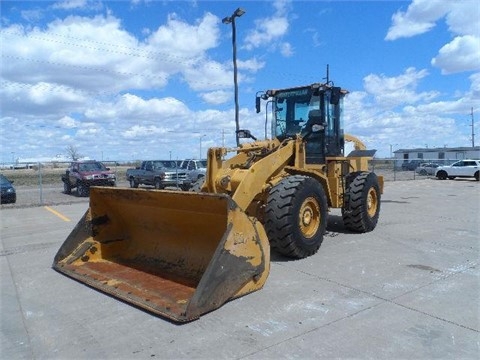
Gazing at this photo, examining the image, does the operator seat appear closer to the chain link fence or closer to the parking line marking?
the parking line marking

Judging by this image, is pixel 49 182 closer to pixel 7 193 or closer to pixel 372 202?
pixel 7 193

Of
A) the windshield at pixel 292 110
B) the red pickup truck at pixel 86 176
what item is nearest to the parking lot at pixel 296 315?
the windshield at pixel 292 110

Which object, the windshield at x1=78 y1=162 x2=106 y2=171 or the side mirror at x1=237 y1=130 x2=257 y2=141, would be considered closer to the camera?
the side mirror at x1=237 y1=130 x2=257 y2=141

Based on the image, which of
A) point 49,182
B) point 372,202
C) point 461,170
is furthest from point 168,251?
point 49,182

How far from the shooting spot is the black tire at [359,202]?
8602mm

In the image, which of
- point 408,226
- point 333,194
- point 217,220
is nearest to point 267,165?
point 217,220

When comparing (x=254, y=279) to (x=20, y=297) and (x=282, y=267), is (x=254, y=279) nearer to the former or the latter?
(x=282, y=267)

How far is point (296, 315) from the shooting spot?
457cm

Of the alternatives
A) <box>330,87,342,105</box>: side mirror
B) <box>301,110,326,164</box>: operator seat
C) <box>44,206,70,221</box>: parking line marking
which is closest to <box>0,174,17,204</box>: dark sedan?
<box>44,206,70,221</box>: parking line marking

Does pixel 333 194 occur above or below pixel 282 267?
above

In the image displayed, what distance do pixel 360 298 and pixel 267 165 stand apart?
2.64 m

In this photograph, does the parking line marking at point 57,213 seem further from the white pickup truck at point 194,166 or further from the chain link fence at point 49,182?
the white pickup truck at point 194,166

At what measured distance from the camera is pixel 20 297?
5.46 m

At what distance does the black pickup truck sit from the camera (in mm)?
22578
